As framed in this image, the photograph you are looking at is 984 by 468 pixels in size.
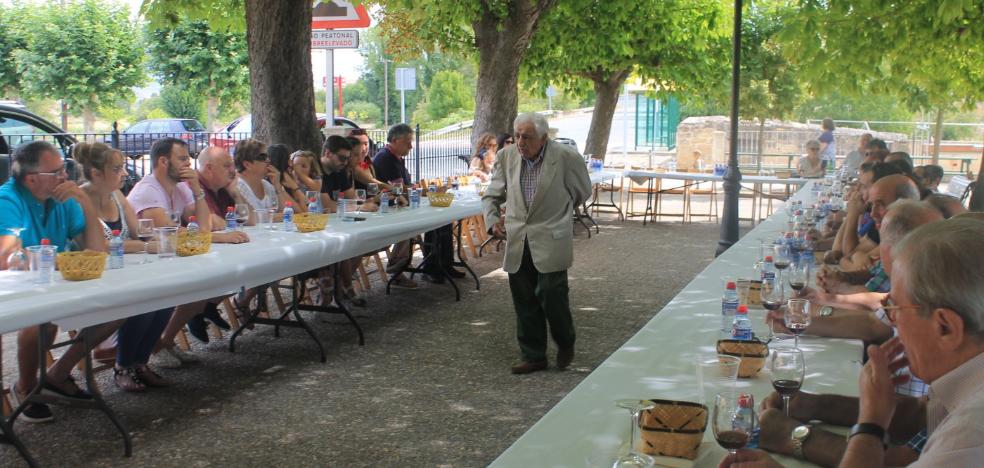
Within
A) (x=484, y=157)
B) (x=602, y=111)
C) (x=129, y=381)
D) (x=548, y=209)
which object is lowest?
(x=129, y=381)

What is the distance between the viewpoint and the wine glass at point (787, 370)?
111 inches

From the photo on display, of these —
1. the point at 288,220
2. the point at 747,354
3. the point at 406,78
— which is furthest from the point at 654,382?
the point at 406,78

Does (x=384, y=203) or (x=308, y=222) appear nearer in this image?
(x=308, y=222)

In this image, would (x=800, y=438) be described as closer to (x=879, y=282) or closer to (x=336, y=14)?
(x=879, y=282)

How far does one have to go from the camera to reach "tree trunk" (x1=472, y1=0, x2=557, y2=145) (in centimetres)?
1406

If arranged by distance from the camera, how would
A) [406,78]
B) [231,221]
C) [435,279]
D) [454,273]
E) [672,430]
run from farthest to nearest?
1. [406,78]
2. [454,273]
3. [435,279]
4. [231,221]
5. [672,430]

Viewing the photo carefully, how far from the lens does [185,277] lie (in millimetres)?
5398

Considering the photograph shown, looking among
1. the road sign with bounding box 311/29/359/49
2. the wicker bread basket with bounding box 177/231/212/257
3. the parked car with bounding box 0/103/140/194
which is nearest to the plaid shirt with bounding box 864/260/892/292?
the wicker bread basket with bounding box 177/231/212/257

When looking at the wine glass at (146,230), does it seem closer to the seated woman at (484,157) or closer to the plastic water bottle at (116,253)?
the plastic water bottle at (116,253)

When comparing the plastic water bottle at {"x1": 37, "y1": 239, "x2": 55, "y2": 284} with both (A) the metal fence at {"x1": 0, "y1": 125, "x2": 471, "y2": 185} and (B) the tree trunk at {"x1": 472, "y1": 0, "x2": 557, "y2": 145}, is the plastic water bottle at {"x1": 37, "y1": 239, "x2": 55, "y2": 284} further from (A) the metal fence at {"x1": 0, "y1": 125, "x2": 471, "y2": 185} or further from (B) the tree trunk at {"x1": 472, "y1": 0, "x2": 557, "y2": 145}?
(B) the tree trunk at {"x1": 472, "y1": 0, "x2": 557, "y2": 145}

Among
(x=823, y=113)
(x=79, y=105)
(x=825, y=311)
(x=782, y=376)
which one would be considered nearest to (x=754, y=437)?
(x=782, y=376)

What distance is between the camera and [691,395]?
3297mm

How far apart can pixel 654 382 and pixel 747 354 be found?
346 millimetres

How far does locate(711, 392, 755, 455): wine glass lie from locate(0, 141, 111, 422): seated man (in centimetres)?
376
